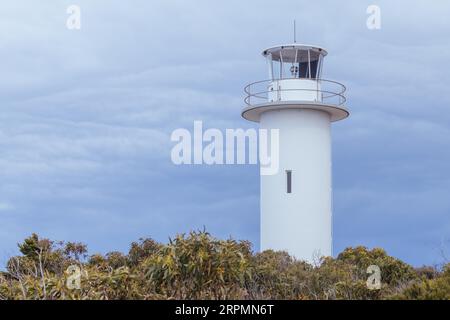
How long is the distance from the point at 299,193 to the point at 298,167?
79 centimetres

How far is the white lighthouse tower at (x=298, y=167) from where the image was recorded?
2258 cm

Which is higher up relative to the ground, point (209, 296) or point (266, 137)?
point (266, 137)

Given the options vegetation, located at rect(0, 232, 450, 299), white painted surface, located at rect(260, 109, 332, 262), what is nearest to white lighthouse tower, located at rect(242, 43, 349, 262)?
A: white painted surface, located at rect(260, 109, 332, 262)

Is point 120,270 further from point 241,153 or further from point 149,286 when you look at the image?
point 241,153

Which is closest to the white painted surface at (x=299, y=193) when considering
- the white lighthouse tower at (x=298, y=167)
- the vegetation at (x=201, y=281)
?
the white lighthouse tower at (x=298, y=167)

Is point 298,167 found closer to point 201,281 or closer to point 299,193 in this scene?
point 299,193

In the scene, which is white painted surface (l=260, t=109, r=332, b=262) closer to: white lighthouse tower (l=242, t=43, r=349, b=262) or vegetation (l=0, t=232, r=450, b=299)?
white lighthouse tower (l=242, t=43, r=349, b=262)

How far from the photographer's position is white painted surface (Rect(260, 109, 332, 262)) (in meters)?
22.5

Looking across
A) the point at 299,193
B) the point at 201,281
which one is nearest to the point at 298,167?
the point at 299,193

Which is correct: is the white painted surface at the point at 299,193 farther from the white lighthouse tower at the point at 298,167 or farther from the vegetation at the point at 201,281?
the vegetation at the point at 201,281

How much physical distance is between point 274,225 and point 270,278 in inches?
353
